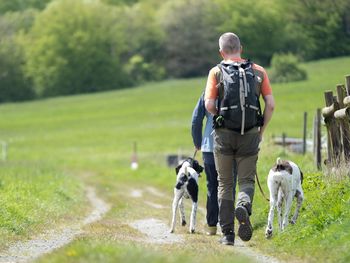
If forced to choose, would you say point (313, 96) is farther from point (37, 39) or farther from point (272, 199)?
point (37, 39)

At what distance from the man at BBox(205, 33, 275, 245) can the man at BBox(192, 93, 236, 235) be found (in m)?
1.73

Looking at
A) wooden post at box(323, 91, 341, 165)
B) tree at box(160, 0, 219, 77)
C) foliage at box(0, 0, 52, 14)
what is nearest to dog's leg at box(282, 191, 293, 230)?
wooden post at box(323, 91, 341, 165)

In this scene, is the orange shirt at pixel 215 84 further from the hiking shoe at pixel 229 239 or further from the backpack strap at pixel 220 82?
the hiking shoe at pixel 229 239

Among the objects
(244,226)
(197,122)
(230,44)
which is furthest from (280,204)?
(230,44)

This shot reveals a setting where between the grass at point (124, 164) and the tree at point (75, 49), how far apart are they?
24.0ft

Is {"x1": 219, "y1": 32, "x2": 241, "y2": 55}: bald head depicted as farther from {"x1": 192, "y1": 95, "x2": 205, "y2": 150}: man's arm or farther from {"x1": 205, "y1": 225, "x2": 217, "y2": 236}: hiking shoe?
{"x1": 205, "y1": 225, "x2": 217, "y2": 236}: hiking shoe

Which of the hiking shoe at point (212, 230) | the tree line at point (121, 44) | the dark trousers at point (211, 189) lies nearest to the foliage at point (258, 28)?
the tree line at point (121, 44)

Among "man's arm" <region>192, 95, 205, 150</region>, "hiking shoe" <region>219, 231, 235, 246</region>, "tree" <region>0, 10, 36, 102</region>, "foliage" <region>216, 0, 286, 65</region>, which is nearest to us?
"hiking shoe" <region>219, 231, 235, 246</region>

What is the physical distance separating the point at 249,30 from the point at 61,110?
2277cm

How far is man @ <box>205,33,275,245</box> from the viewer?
1059 centimetres

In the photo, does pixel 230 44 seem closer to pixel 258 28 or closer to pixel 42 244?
pixel 42 244

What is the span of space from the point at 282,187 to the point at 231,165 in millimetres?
1005

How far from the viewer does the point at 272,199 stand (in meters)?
11.8

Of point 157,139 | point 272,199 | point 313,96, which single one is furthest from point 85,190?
point 313,96
